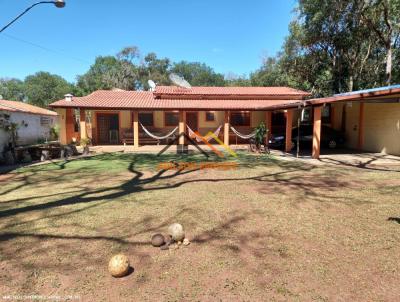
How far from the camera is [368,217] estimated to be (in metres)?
4.22

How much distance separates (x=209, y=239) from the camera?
11.5 feet

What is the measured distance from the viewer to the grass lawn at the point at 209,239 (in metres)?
2.51

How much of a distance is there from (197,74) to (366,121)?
5108 centimetres

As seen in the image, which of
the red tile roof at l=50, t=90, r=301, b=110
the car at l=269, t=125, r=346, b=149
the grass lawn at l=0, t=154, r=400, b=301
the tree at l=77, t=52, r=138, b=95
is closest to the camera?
the grass lawn at l=0, t=154, r=400, b=301

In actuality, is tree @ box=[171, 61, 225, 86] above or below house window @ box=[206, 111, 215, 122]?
above

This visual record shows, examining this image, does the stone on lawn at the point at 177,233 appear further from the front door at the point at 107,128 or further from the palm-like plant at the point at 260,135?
the front door at the point at 107,128

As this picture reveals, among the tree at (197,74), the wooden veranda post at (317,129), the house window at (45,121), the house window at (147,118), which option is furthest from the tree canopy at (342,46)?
the tree at (197,74)

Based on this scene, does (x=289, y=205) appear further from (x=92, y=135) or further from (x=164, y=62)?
(x=164, y=62)

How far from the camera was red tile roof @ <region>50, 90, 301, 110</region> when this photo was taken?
45.4 ft

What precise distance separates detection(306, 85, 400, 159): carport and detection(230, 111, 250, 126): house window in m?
5.00

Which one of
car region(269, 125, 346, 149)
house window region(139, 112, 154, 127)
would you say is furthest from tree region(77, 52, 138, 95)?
car region(269, 125, 346, 149)

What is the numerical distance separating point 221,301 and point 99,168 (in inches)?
282

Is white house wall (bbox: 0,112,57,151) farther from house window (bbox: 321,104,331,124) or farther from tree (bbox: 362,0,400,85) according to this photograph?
tree (bbox: 362,0,400,85)

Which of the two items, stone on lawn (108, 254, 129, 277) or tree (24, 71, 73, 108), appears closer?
stone on lawn (108, 254, 129, 277)
